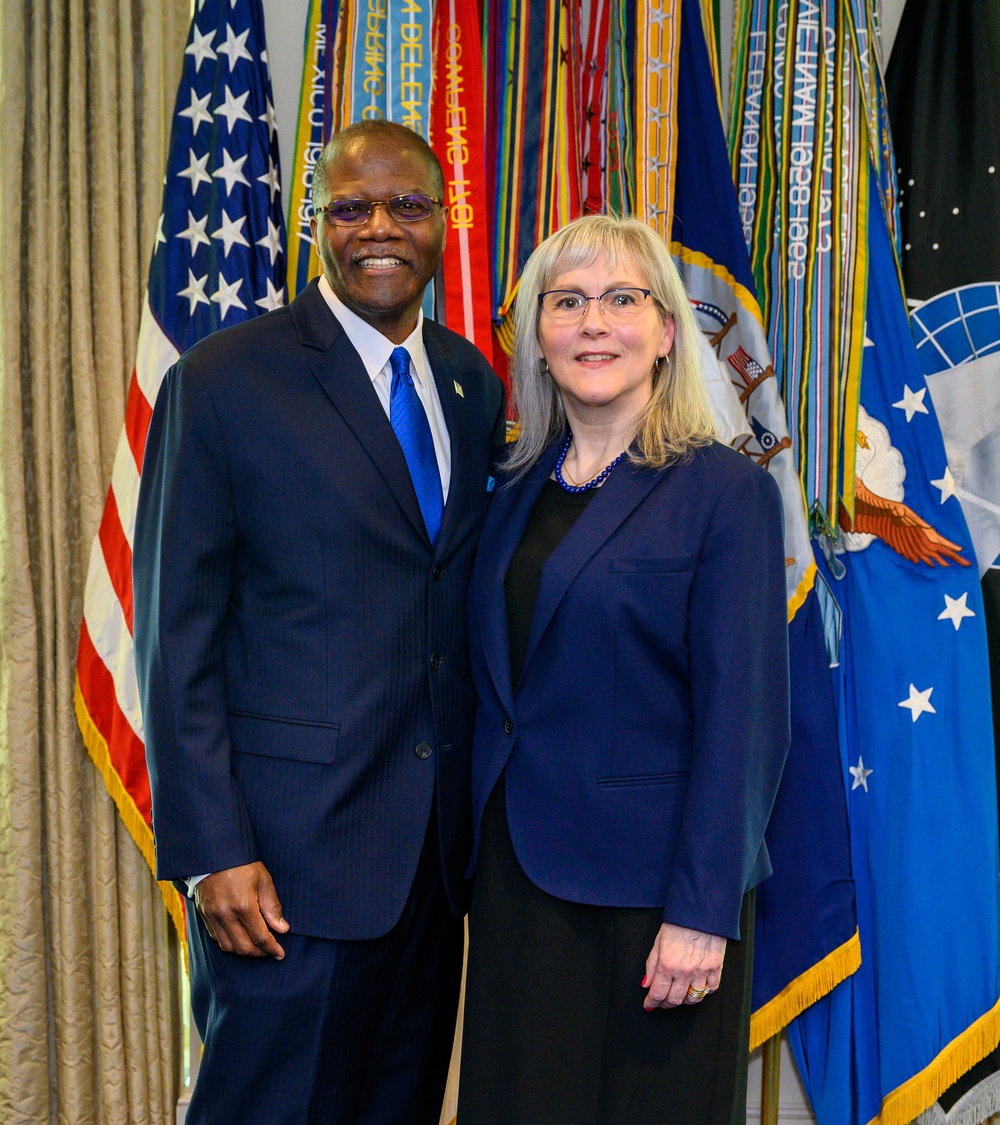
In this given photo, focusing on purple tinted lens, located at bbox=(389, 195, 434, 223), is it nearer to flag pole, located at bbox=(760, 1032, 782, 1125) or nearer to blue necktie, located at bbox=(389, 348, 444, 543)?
blue necktie, located at bbox=(389, 348, 444, 543)

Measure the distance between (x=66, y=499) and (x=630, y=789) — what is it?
167cm

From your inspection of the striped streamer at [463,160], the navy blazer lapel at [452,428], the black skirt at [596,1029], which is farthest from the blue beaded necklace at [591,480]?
the striped streamer at [463,160]

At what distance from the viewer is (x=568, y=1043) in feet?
4.90

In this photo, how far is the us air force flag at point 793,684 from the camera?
7.52ft

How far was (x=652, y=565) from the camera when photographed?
4.83ft

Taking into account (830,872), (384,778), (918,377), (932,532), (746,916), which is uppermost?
(918,377)

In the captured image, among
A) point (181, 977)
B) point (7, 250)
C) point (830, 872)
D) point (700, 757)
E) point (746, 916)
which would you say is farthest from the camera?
point (181, 977)

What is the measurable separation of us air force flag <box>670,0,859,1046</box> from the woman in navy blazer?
2.57 ft

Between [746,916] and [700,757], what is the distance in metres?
0.28

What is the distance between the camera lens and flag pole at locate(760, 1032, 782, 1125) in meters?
2.57

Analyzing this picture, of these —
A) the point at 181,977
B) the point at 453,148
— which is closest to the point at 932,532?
the point at 453,148

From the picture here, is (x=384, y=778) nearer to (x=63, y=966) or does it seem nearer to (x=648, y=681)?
(x=648, y=681)

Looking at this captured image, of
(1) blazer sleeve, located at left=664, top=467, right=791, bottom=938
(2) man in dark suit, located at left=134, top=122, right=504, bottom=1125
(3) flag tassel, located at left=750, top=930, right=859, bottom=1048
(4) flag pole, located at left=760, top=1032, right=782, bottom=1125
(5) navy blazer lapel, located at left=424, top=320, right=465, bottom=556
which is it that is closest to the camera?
(1) blazer sleeve, located at left=664, top=467, right=791, bottom=938

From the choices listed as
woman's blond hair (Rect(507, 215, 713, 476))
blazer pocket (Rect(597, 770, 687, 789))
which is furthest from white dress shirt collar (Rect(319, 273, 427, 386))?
blazer pocket (Rect(597, 770, 687, 789))
